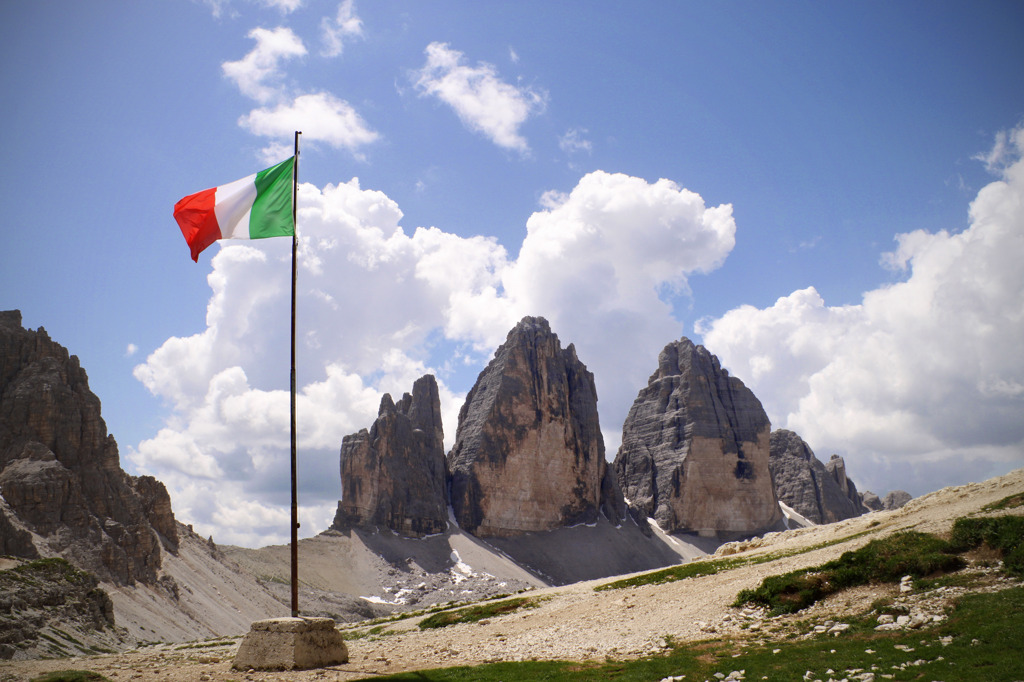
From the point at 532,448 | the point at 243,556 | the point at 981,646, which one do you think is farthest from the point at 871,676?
the point at 532,448

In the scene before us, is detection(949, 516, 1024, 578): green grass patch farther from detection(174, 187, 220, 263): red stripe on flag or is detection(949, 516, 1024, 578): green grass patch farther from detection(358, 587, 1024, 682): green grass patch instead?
detection(174, 187, 220, 263): red stripe on flag

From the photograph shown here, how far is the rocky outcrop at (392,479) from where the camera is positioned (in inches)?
5615

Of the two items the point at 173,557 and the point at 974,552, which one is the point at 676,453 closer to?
the point at 173,557

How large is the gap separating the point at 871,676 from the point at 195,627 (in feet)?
243

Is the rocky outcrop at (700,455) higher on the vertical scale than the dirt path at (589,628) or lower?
higher

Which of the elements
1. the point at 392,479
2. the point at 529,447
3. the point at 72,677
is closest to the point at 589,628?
the point at 72,677

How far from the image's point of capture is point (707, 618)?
2467 cm

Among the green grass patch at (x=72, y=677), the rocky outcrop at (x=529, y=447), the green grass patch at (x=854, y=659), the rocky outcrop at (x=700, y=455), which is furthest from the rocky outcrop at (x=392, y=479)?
the green grass patch at (x=854, y=659)

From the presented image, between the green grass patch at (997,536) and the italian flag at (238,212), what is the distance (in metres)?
23.3

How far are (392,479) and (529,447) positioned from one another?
3220 centimetres

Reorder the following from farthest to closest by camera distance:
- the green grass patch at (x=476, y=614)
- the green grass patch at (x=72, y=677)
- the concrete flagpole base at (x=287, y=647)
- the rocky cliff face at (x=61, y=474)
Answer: the rocky cliff face at (x=61, y=474) → the green grass patch at (x=476, y=614) → the concrete flagpole base at (x=287, y=647) → the green grass patch at (x=72, y=677)

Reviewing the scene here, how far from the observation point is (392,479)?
14412 cm

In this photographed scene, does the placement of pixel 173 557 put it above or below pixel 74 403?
below

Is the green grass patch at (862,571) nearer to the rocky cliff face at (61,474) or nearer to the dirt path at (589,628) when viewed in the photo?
the dirt path at (589,628)
